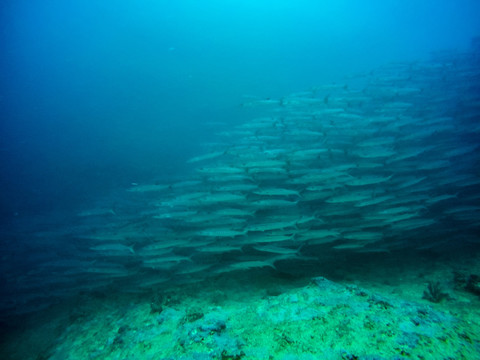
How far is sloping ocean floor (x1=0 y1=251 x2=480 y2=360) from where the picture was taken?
2.21 meters

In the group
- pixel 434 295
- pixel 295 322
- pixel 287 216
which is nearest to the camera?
pixel 295 322

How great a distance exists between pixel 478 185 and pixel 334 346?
30.3 ft

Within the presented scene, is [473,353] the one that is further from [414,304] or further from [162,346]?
[162,346]

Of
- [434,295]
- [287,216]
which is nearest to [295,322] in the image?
[434,295]

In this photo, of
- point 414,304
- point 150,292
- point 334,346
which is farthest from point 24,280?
point 414,304

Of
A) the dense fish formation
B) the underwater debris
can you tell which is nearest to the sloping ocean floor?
the underwater debris

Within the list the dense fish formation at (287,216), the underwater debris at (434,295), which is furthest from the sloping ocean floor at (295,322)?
the dense fish formation at (287,216)

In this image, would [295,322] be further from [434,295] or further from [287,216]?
[287,216]

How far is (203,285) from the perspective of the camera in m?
5.87

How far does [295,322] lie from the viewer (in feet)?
8.43

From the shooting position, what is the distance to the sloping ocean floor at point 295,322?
7.24 feet

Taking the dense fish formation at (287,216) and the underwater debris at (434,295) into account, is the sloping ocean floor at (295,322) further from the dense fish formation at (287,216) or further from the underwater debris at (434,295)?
the dense fish formation at (287,216)

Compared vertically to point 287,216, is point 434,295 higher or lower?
lower

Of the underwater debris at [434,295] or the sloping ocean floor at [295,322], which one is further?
the underwater debris at [434,295]
